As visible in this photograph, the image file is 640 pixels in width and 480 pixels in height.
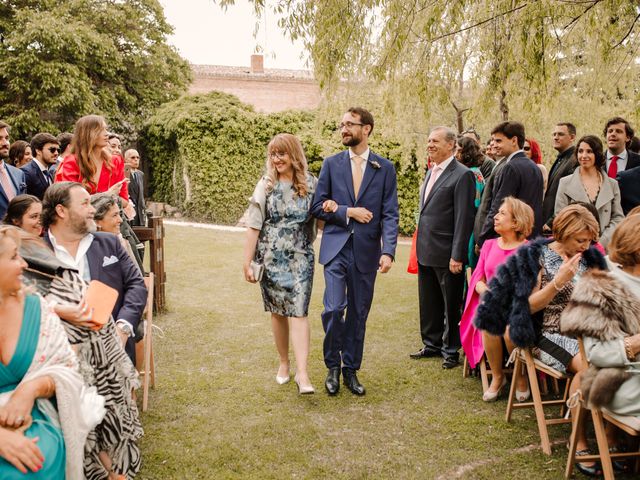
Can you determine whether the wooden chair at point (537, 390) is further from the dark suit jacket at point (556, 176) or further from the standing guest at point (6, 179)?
the standing guest at point (6, 179)

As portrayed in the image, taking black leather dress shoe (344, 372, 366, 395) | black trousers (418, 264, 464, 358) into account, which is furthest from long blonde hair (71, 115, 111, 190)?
black trousers (418, 264, 464, 358)

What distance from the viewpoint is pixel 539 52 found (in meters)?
5.71

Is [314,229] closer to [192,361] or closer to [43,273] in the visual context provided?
[192,361]

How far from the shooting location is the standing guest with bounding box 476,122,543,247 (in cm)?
545

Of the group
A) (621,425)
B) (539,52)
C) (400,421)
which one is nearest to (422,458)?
(400,421)

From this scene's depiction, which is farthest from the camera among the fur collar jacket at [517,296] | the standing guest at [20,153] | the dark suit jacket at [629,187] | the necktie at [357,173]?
the standing guest at [20,153]

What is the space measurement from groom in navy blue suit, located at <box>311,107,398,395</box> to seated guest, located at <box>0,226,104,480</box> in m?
2.56

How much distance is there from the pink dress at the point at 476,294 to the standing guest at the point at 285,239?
4.82 ft

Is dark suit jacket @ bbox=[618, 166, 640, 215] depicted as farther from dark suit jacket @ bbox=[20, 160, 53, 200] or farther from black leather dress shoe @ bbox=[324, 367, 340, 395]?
dark suit jacket @ bbox=[20, 160, 53, 200]

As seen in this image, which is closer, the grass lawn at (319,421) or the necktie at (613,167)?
the grass lawn at (319,421)

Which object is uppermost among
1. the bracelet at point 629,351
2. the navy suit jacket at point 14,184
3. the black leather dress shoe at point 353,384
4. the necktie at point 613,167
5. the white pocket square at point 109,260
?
the necktie at point 613,167

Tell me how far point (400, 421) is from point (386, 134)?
11.9 meters

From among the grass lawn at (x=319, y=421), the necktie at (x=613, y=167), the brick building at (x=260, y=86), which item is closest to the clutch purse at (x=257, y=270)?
the grass lawn at (x=319, y=421)

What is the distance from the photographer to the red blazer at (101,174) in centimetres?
504
